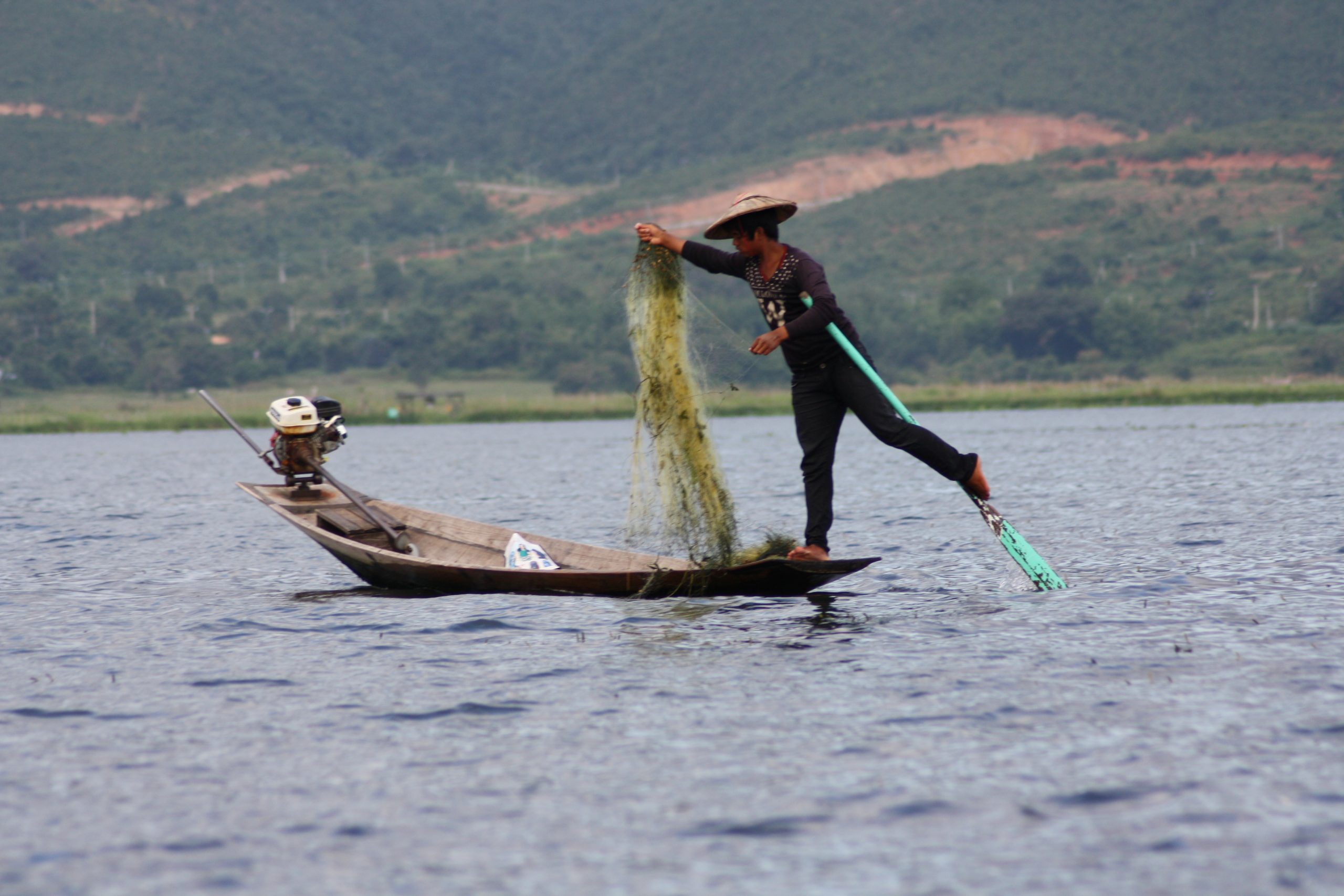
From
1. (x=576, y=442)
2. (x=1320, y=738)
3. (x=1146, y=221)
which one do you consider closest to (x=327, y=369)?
(x=576, y=442)

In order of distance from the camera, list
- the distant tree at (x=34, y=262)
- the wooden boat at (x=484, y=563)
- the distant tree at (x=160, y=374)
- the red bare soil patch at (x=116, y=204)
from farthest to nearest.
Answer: the red bare soil patch at (x=116, y=204) < the distant tree at (x=34, y=262) < the distant tree at (x=160, y=374) < the wooden boat at (x=484, y=563)

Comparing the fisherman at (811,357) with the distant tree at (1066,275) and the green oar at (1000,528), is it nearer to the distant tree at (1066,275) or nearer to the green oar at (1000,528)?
the green oar at (1000,528)

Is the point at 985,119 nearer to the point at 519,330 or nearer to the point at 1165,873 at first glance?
the point at 519,330

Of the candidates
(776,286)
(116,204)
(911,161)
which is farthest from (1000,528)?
(116,204)

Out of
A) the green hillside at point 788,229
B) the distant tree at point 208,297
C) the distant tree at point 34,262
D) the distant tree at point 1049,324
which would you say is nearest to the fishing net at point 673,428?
the green hillside at point 788,229

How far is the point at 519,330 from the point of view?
120 metres

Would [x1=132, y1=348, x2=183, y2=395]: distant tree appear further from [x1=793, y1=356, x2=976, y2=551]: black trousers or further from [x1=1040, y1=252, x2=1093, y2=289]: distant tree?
[x1=793, y1=356, x2=976, y2=551]: black trousers

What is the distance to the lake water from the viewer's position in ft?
19.6

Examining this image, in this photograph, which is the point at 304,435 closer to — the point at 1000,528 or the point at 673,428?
the point at 673,428

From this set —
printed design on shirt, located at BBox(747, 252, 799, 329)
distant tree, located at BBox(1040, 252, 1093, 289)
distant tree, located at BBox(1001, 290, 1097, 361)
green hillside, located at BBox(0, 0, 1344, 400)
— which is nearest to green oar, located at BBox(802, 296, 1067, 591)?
printed design on shirt, located at BBox(747, 252, 799, 329)

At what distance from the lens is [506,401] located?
9238 cm

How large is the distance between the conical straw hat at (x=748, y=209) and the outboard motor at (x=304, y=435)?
5.32 m

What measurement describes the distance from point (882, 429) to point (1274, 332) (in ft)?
313

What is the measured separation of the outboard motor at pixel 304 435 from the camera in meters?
15.0
